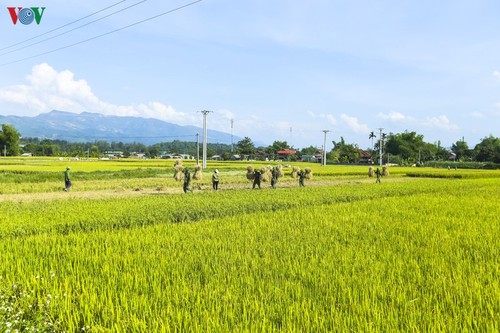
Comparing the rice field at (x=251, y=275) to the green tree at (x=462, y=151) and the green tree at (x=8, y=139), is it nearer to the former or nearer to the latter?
the green tree at (x=8, y=139)

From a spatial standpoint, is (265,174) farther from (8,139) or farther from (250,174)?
(8,139)

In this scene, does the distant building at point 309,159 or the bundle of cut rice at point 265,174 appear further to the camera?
the distant building at point 309,159

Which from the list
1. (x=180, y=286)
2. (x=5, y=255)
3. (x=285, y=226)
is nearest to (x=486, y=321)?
(x=180, y=286)

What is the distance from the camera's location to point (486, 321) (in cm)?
347

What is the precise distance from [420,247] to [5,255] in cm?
651

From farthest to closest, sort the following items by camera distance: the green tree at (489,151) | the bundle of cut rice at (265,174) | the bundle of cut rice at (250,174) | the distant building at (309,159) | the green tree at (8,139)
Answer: the distant building at (309,159), the green tree at (8,139), the green tree at (489,151), the bundle of cut rice at (265,174), the bundle of cut rice at (250,174)

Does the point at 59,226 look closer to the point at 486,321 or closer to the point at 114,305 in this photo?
the point at 114,305

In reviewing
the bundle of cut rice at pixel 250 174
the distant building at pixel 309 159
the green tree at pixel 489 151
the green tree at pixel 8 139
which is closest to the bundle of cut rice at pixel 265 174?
the bundle of cut rice at pixel 250 174

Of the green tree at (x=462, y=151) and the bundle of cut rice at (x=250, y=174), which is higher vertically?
the green tree at (x=462, y=151)

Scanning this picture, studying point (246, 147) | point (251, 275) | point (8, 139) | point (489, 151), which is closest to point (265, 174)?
point (251, 275)

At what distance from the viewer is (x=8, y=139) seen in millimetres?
76688

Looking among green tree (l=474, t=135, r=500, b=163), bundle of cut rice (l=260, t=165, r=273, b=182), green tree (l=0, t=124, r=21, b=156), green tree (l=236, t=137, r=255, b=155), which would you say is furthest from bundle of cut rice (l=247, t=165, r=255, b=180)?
green tree (l=236, t=137, r=255, b=155)

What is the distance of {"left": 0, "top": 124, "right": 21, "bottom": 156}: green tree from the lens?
2990 inches

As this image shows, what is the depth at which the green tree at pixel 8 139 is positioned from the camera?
Answer: 249 ft
